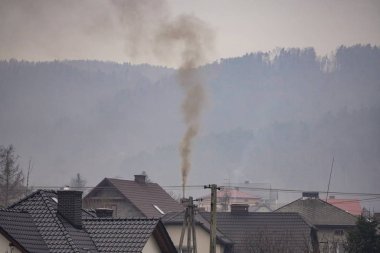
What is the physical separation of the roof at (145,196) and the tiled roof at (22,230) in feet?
130

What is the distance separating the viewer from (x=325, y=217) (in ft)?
280

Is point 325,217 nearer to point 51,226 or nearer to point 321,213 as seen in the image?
point 321,213

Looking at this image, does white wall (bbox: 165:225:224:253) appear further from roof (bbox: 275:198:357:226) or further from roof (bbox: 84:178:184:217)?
roof (bbox: 275:198:357:226)

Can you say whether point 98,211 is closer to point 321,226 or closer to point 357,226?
point 357,226

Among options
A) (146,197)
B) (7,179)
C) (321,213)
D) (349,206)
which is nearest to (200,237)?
(146,197)

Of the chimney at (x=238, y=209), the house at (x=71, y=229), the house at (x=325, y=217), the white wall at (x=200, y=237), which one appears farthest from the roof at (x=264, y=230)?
the house at (x=71, y=229)

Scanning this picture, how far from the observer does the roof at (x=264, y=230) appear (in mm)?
62969

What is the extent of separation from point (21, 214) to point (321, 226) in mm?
51736

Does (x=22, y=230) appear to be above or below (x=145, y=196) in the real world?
below

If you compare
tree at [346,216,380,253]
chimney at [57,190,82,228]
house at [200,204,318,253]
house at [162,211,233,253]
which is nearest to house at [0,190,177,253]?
chimney at [57,190,82,228]

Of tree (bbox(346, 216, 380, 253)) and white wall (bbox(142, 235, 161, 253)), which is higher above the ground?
tree (bbox(346, 216, 380, 253))

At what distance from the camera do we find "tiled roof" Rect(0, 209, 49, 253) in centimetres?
3219

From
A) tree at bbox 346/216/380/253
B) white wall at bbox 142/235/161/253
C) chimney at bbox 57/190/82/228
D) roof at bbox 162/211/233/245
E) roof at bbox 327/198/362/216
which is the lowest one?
white wall at bbox 142/235/161/253

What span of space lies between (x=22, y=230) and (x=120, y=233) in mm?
3958
